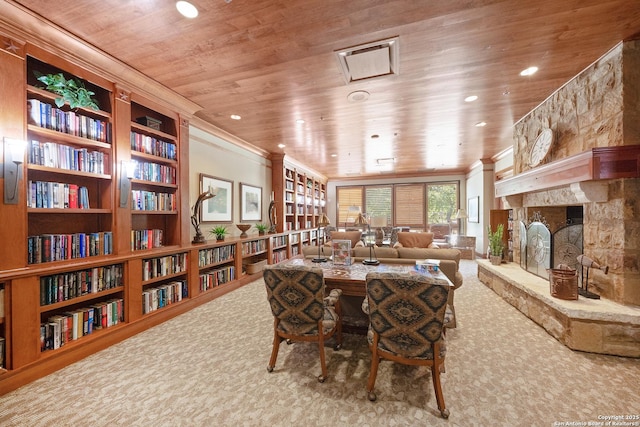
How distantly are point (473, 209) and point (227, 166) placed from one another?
721 centimetres

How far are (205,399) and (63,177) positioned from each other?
2.53 metres

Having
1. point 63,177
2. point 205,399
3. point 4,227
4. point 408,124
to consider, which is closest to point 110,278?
point 4,227

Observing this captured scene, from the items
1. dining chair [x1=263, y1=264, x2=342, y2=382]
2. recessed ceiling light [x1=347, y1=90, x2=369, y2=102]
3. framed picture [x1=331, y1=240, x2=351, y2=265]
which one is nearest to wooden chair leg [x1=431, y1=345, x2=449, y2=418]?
dining chair [x1=263, y1=264, x2=342, y2=382]

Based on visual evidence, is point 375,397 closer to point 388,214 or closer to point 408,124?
point 408,124

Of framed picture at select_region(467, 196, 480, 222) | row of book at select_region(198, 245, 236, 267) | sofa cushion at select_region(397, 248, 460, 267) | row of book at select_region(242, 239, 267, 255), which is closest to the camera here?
sofa cushion at select_region(397, 248, 460, 267)

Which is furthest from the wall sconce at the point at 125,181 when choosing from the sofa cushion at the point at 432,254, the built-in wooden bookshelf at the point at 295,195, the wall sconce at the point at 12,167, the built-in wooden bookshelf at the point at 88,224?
the built-in wooden bookshelf at the point at 295,195

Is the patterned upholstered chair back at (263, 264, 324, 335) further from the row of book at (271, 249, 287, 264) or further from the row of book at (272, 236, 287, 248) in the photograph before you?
the row of book at (272, 236, 287, 248)

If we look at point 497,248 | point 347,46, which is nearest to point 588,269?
point 497,248

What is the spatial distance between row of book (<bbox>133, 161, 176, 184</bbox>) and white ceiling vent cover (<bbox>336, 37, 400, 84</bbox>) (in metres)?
2.59

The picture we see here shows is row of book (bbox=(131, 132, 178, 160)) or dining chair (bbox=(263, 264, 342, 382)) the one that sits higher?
row of book (bbox=(131, 132, 178, 160))

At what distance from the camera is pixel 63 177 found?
2473 millimetres

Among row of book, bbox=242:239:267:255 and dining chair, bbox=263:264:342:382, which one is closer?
dining chair, bbox=263:264:342:382

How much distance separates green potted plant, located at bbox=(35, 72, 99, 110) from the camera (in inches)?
82.7

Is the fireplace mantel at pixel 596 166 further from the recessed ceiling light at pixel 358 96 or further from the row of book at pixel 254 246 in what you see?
the row of book at pixel 254 246
